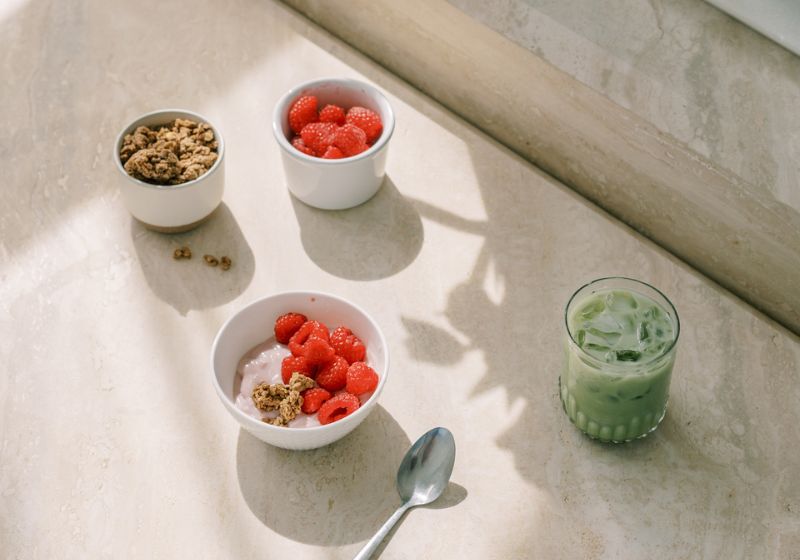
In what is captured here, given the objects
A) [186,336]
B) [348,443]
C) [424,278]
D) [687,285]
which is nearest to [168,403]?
[186,336]

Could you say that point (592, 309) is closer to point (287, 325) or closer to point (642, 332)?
point (642, 332)

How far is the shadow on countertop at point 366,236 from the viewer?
4.62 feet

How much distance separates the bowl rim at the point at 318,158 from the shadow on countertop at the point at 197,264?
0.44ft

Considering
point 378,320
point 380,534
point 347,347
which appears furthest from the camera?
point 378,320

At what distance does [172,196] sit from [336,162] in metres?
0.22

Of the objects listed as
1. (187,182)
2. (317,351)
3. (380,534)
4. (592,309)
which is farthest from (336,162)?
(380,534)

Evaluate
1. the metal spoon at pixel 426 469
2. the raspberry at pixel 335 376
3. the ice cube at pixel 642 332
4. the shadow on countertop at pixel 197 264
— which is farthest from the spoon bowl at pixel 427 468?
the shadow on countertop at pixel 197 264

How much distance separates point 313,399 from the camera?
1.19 metres

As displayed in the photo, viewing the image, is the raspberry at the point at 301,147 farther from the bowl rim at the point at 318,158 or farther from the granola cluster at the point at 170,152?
the granola cluster at the point at 170,152

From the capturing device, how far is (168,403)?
4.13ft

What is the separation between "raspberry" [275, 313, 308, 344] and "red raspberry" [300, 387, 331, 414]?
90mm

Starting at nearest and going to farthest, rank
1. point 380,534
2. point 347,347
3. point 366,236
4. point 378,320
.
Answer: point 380,534
point 347,347
point 378,320
point 366,236

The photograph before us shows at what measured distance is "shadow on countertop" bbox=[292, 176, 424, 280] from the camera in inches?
55.5

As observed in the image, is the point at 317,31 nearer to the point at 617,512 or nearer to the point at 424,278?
the point at 424,278
